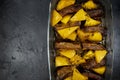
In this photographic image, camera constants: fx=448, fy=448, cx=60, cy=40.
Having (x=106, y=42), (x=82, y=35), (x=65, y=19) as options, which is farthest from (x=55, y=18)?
(x=106, y=42)

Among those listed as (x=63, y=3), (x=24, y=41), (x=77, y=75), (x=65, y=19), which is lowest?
(x=77, y=75)

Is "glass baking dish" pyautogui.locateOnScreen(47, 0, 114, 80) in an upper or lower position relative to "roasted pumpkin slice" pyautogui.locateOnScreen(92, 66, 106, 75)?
upper

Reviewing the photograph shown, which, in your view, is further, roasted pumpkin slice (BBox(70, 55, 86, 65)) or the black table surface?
roasted pumpkin slice (BBox(70, 55, 86, 65))

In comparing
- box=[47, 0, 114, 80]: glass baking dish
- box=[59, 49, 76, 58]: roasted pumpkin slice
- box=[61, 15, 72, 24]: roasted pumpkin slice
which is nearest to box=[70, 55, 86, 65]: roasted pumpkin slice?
box=[59, 49, 76, 58]: roasted pumpkin slice

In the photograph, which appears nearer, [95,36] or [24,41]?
[24,41]

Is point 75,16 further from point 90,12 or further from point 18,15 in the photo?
point 18,15

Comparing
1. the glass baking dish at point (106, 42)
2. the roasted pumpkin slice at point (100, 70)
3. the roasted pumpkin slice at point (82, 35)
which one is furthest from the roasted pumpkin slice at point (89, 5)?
the roasted pumpkin slice at point (100, 70)

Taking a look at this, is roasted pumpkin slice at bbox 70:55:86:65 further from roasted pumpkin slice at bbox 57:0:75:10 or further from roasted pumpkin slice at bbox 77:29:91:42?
roasted pumpkin slice at bbox 57:0:75:10

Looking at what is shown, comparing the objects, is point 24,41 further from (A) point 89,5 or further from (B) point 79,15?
(A) point 89,5

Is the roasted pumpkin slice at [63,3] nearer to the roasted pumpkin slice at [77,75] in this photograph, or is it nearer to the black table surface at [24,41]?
the black table surface at [24,41]
